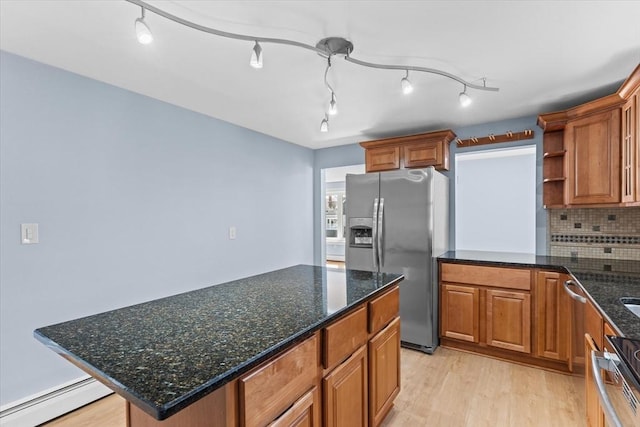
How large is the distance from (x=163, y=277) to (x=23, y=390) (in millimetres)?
1070

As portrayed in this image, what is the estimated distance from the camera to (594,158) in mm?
2545

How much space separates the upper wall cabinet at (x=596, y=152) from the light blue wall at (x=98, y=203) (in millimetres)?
3088

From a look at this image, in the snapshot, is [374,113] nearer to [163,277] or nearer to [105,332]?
[163,277]

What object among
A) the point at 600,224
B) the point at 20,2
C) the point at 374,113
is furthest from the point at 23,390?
the point at 600,224

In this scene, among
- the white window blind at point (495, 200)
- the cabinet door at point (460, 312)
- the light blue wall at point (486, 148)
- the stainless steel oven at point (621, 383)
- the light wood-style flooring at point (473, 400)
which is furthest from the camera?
the white window blind at point (495, 200)

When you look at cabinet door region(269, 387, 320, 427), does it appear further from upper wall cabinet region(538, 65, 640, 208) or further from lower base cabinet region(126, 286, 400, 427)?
upper wall cabinet region(538, 65, 640, 208)

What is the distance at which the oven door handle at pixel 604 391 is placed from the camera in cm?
101

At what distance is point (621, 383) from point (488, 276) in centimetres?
189

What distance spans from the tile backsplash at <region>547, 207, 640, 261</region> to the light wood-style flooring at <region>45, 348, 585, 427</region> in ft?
3.69

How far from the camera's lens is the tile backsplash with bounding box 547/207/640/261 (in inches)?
107

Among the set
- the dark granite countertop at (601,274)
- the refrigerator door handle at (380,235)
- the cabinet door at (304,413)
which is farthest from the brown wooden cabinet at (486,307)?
the cabinet door at (304,413)

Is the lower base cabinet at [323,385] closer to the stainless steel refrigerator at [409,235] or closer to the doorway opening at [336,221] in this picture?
the stainless steel refrigerator at [409,235]

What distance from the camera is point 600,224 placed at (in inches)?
112

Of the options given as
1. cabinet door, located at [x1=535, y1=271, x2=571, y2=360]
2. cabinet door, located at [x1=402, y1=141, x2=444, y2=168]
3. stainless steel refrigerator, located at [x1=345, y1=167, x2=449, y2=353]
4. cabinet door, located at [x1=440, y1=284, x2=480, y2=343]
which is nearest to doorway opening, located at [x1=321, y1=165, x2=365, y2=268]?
cabinet door, located at [x1=402, y1=141, x2=444, y2=168]
